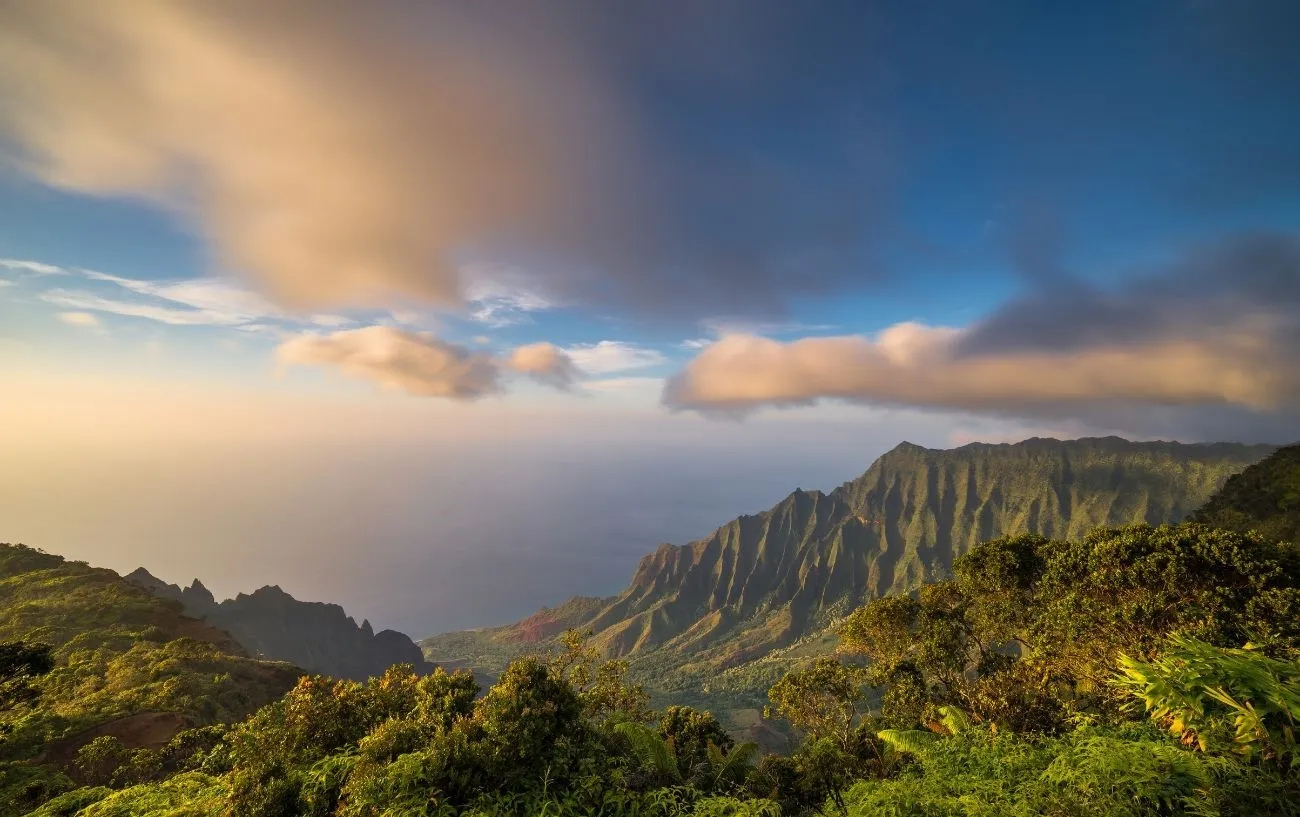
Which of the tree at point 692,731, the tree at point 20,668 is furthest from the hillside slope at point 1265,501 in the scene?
the tree at point 20,668

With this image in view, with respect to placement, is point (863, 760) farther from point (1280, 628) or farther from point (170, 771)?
point (170, 771)

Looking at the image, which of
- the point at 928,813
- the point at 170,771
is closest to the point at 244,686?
the point at 170,771

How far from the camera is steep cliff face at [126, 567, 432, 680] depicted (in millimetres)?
104500

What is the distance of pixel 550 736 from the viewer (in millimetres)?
9727

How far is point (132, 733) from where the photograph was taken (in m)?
22.9

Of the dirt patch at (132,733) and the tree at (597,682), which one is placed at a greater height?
the tree at (597,682)

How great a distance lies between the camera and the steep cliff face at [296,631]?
104500 mm

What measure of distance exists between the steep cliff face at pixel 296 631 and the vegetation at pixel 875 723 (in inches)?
3845

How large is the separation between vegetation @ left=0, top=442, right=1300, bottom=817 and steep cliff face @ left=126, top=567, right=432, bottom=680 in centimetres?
9766

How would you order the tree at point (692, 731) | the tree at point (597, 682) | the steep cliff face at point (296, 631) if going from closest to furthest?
the tree at point (597, 682) → the tree at point (692, 731) → the steep cliff face at point (296, 631)

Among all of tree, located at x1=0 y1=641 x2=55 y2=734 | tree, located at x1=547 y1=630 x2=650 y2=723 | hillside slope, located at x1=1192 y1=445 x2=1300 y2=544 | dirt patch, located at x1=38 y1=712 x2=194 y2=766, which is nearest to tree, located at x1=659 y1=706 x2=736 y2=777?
tree, located at x1=547 y1=630 x2=650 y2=723

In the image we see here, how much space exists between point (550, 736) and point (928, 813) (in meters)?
6.52

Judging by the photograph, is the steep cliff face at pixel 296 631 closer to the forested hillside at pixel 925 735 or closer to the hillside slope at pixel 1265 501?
the forested hillside at pixel 925 735

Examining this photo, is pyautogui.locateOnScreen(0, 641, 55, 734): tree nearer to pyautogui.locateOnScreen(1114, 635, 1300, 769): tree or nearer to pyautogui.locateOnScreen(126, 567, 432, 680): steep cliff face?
pyautogui.locateOnScreen(1114, 635, 1300, 769): tree
